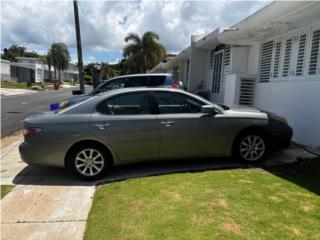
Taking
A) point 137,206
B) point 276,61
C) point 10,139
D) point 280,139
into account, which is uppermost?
point 276,61

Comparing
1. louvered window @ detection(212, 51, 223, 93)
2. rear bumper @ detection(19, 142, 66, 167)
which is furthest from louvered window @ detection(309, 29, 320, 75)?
louvered window @ detection(212, 51, 223, 93)

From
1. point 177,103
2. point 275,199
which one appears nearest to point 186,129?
point 177,103

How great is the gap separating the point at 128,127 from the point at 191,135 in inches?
43.9

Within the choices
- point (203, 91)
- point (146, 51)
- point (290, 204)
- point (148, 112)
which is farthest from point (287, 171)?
point (146, 51)

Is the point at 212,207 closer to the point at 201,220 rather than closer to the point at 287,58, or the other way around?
the point at 201,220

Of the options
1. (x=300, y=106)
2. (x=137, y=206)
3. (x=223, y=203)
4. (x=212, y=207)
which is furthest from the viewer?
(x=300, y=106)

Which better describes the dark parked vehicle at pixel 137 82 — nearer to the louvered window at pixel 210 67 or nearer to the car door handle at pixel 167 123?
the car door handle at pixel 167 123

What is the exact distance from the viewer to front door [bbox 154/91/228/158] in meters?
6.24

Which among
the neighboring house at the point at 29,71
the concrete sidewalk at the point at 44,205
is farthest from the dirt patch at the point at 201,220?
the neighboring house at the point at 29,71

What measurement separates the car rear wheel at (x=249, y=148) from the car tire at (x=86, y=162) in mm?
2462

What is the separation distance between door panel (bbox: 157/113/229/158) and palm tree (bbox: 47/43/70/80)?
68.9m

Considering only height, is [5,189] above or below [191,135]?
below

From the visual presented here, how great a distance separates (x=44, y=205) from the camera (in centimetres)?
509

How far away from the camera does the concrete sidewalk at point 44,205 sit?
14.1 ft
